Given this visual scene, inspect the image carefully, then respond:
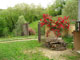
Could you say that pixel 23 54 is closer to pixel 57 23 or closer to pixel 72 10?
pixel 57 23

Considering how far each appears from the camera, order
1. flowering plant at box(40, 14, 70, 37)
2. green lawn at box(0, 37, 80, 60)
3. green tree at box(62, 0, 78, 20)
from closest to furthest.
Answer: green lawn at box(0, 37, 80, 60), flowering plant at box(40, 14, 70, 37), green tree at box(62, 0, 78, 20)

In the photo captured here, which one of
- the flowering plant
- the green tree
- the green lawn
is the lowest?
the green lawn

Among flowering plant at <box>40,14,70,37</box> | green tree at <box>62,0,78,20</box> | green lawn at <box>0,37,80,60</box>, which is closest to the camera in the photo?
green lawn at <box>0,37,80,60</box>

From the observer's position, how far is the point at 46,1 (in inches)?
1118

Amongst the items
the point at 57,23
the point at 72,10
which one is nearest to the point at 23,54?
the point at 57,23

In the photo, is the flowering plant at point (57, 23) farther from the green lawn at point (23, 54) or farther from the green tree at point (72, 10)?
the green tree at point (72, 10)

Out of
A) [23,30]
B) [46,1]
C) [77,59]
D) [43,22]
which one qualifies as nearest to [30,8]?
[46,1]

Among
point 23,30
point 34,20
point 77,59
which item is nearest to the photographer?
point 77,59

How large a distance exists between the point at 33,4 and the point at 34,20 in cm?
353

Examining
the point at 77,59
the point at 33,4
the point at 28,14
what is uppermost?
the point at 33,4

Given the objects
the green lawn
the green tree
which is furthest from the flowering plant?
the green tree

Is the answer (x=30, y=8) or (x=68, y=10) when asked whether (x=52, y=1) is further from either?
(x=68, y=10)

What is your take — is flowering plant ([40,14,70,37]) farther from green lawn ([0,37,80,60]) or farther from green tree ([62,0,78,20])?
green tree ([62,0,78,20])

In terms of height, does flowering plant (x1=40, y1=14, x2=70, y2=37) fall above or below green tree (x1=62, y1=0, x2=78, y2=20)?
below
